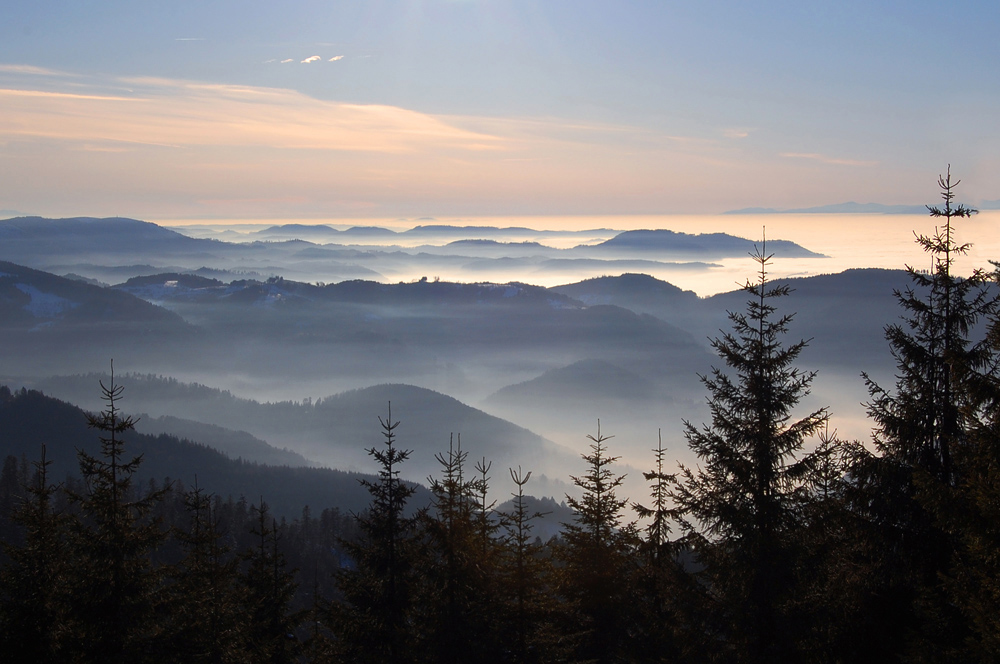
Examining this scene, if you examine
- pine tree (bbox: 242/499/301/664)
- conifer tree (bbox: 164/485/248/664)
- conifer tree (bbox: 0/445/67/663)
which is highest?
conifer tree (bbox: 0/445/67/663)

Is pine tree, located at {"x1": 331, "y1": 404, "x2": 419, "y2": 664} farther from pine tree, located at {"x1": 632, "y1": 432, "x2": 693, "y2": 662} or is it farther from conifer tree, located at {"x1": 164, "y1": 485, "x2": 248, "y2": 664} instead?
pine tree, located at {"x1": 632, "y1": 432, "x2": 693, "y2": 662}

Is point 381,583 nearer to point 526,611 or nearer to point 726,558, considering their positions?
point 526,611

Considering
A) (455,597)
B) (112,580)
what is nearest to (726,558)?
(455,597)

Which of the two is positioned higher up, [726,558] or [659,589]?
[726,558]

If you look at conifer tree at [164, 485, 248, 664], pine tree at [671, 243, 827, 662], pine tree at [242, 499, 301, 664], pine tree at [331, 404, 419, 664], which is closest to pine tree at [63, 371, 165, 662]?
conifer tree at [164, 485, 248, 664]

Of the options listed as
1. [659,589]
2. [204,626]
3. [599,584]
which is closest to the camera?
[204,626]
